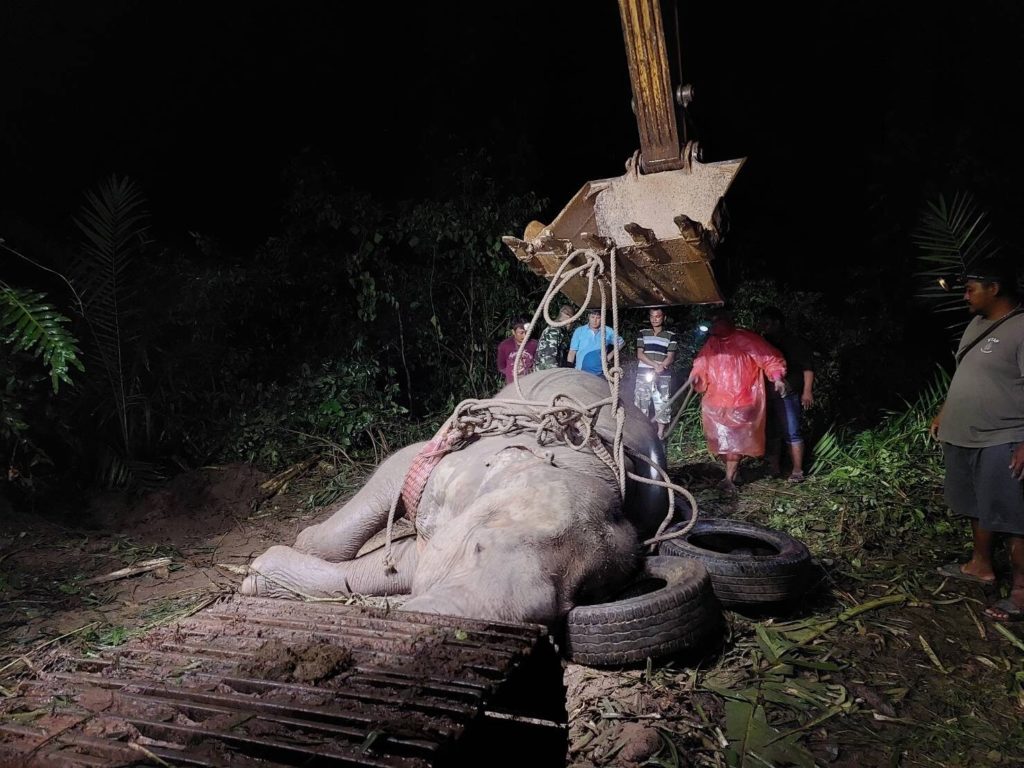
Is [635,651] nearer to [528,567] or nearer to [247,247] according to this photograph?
[528,567]

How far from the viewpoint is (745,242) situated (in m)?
12.4

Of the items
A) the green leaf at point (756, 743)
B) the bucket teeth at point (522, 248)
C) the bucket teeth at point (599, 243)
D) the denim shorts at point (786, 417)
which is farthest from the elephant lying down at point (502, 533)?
the denim shorts at point (786, 417)

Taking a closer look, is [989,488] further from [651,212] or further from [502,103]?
[502,103]

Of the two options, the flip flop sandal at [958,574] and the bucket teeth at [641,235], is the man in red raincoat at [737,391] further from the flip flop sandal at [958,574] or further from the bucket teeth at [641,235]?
the bucket teeth at [641,235]

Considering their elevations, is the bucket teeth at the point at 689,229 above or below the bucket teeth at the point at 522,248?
below

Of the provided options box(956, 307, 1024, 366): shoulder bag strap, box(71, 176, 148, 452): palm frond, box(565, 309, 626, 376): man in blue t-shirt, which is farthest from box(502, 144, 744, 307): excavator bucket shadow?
box(71, 176, 148, 452): palm frond

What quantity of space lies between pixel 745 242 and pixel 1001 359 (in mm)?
9123

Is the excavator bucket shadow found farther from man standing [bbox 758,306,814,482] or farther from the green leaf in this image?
Answer: man standing [bbox 758,306,814,482]

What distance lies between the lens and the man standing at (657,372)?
24.2 feet

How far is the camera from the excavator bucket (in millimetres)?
3695

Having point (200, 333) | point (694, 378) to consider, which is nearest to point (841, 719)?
point (694, 378)

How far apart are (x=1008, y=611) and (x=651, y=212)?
317cm

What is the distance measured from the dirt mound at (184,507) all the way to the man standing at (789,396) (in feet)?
16.9

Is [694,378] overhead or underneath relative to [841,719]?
overhead
